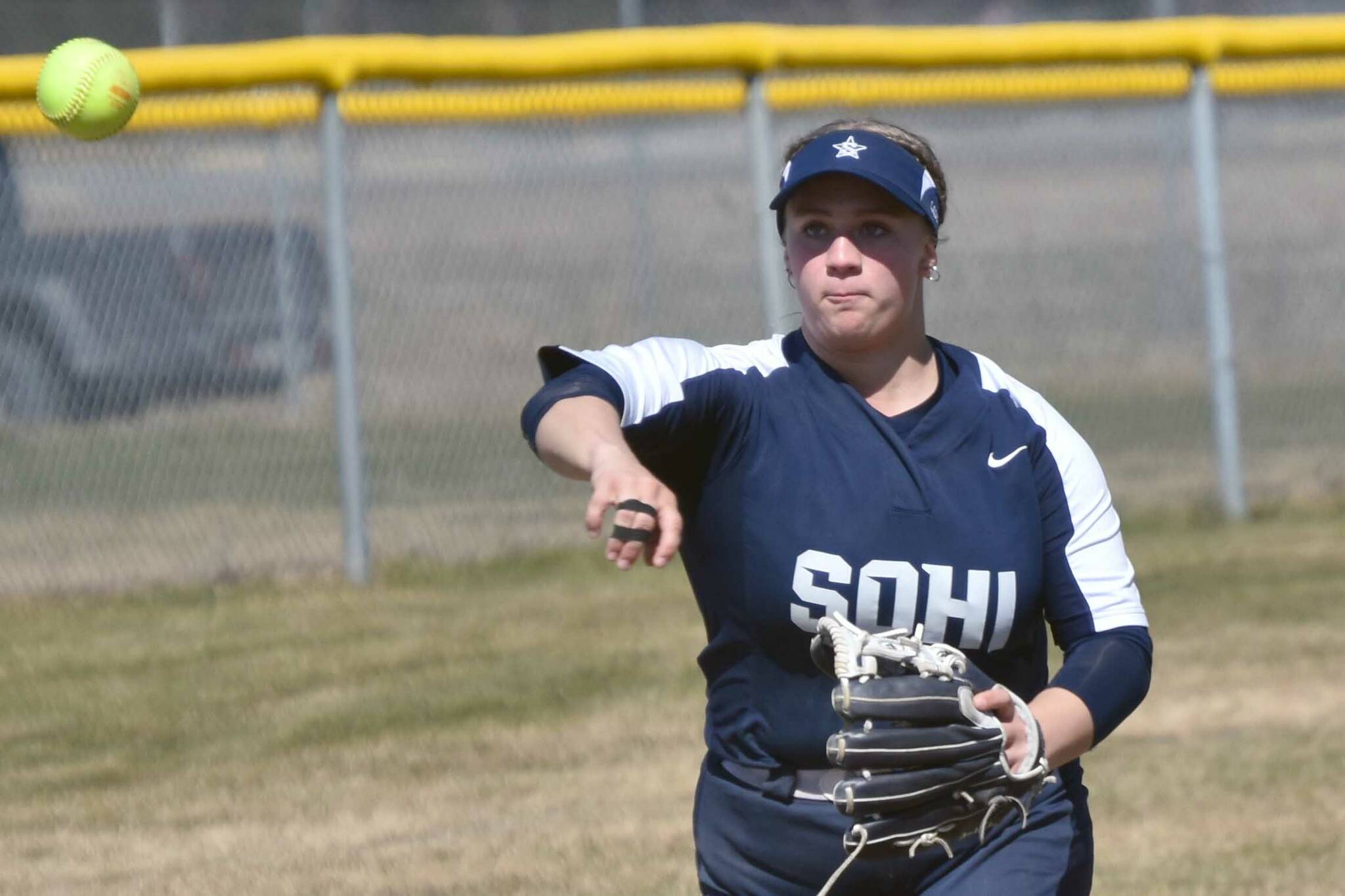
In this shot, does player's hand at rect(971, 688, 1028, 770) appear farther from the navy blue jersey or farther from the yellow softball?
the yellow softball

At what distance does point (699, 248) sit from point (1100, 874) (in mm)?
4529

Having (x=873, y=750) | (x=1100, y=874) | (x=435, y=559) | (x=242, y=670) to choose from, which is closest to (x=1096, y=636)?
(x=873, y=750)

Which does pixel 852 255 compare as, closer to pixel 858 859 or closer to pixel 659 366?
pixel 659 366

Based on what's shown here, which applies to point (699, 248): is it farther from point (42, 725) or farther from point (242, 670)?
point (42, 725)

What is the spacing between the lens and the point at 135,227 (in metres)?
7.73

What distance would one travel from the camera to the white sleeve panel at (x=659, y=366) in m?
2.60

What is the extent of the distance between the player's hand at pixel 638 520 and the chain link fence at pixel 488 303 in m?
5.90

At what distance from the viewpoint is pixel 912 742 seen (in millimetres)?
2510

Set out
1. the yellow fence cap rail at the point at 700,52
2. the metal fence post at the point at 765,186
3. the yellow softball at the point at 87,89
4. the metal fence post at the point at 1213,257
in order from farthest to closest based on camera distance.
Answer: the metal fence post at the point at 1213,257
the metal fence post at the point at 765,186
the yellow fence cap rail at the point at 700,52
the yellow softball at the point at 87,89

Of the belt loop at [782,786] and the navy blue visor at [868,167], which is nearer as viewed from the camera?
the navy blue visor at [868,167]

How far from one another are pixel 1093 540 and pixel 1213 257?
20.6 feet

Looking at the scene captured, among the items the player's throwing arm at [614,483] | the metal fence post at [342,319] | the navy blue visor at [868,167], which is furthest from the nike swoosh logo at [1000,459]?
the metal fence post at [342,319]

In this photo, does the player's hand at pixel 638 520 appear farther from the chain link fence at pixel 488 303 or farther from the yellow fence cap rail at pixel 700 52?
the chain link fence at pixel 488 303

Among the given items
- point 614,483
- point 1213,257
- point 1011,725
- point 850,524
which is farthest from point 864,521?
point 1213,257
